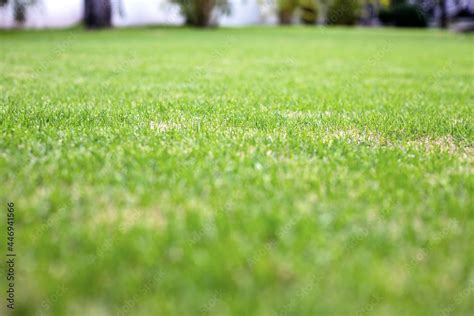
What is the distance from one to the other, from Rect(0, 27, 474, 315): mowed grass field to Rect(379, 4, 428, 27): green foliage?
148ft

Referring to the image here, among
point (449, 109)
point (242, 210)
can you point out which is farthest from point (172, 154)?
point (449, 109)

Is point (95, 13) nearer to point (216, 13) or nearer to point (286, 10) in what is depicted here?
point (216, 13)

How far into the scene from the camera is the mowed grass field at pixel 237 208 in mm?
1650

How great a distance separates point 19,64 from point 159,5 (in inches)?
943

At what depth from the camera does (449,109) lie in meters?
5.25

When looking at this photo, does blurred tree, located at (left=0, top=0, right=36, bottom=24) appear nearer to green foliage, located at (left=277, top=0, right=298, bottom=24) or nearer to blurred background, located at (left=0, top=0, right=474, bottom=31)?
blurred background, located at (left=0, top=0, right=474, bottom=31)

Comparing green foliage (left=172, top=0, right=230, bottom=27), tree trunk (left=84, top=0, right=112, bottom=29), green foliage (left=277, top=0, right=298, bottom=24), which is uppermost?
green foliage (left=277, top=0, right=298, bottom=24)

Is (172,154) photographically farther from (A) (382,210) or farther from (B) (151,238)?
(A) (382,210)

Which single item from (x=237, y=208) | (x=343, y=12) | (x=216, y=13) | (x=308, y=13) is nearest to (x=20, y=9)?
(x=216, y=13)

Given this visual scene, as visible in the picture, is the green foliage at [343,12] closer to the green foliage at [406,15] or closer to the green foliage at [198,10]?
the green foliage at [406,15]

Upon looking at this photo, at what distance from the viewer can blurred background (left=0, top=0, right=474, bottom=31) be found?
24.5 meters

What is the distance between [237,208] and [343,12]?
1633 inches

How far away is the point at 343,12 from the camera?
39.9 metres

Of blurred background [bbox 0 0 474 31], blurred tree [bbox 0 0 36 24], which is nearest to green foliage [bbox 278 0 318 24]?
blurred background [bbox 0 0 474 31]
